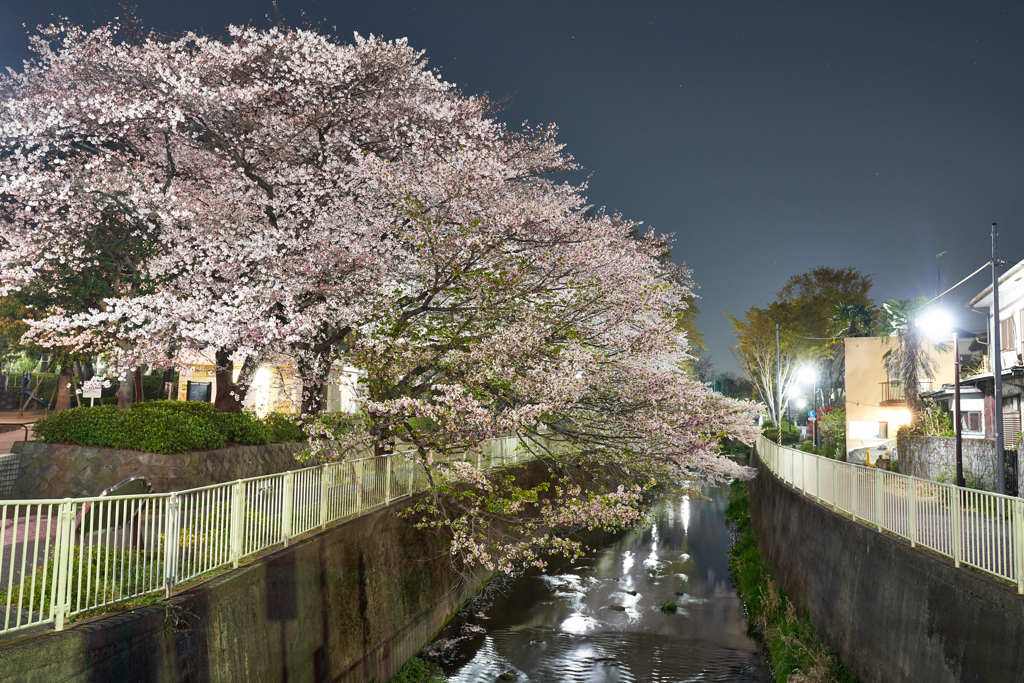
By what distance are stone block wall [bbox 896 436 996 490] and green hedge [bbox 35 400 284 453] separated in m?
18.0

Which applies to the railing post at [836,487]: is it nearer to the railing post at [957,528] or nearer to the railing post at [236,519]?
the railing post at [957,528]

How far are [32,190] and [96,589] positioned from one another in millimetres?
12682

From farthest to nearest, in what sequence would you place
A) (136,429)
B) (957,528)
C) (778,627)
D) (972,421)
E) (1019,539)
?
(972,421) < (778,627) < (136,429) < (957,528) < (1019,539)

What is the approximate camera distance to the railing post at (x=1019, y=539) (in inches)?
249

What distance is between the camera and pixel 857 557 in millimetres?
10195

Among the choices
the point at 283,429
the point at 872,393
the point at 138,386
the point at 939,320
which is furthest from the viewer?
the point at 872,393

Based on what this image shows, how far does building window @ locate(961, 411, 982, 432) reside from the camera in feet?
98.6

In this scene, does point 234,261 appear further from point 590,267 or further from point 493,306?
point 590,267

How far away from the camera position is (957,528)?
25.0ft

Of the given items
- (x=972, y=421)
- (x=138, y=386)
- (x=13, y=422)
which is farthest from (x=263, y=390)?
(x=972, y=421)

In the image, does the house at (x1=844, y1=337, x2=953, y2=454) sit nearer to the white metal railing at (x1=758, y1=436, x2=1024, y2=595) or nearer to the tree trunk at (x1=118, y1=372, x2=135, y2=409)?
the white metal railing at (x1=758, y1=436, x2=1024, y2=595)

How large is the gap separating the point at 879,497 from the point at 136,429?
12563mm

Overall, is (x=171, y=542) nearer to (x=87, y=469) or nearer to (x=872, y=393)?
(x=87, y=469)

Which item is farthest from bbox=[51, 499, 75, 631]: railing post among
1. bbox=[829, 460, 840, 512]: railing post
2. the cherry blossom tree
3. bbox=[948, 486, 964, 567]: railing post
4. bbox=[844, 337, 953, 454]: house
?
bbox=[844, 337, 953, 454]: house
